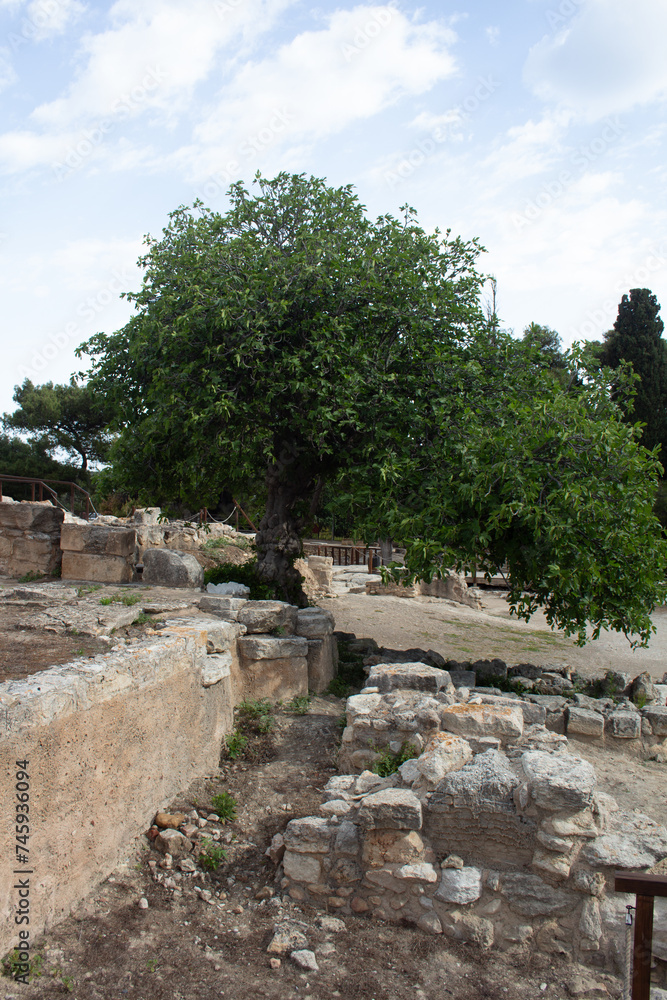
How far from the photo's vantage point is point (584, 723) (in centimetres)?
675

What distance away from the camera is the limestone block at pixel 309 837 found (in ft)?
13.2

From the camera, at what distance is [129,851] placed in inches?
169

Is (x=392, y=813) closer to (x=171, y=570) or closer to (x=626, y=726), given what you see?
(x=626, y=726)

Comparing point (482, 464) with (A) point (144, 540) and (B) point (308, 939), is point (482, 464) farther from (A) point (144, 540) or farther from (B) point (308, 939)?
(A) point (144, 540)

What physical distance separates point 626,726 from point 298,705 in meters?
3.33

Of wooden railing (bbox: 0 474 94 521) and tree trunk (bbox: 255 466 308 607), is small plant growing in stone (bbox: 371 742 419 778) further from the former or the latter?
wooden railing (bbox: 0 474 94 521)

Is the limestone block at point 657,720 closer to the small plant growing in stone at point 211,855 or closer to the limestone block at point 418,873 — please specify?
the limestone block at point 418,873

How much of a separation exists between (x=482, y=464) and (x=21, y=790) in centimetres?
492

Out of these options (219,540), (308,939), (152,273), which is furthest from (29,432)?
(308,939)

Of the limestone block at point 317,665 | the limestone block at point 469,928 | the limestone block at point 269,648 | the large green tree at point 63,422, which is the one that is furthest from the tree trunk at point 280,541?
the large green tree at point 63,422

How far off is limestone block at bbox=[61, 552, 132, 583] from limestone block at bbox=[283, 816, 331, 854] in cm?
614

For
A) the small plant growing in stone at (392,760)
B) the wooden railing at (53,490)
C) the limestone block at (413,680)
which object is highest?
the wooden railing at (53,490)

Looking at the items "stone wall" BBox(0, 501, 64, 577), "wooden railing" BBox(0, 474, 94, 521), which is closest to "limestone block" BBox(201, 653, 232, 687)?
"stone wall" BBox(0, 501, 64, 577)

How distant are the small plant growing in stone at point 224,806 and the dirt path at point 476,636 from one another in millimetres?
6194
